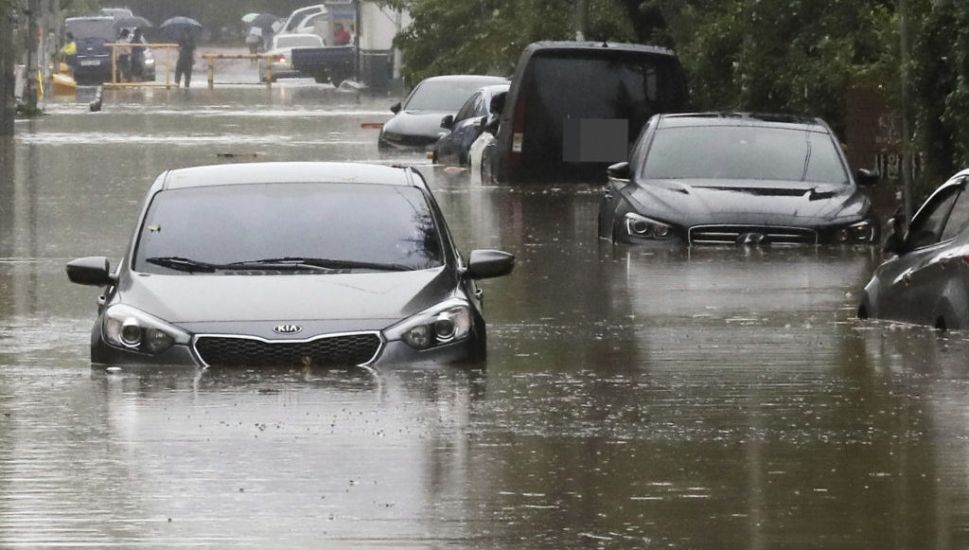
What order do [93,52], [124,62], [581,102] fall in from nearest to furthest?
[581,102], [93,52], [124,62]

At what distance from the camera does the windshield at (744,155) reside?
824 inches

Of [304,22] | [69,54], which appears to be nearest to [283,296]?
[69,54]

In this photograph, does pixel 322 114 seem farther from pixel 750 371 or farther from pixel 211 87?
pixel 750 371

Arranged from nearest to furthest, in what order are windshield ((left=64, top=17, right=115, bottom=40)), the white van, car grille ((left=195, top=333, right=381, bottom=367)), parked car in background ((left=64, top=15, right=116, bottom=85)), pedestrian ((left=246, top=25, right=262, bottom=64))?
car grille ((left=195, top=333, right=381, bottom=367)), parked car in background ((left=64, top=15, right=116, bottom=85)), windshield ((left=64, top=17, right=115, bottom=40)), the white van, pedestrian ((left=246, top=25, right=262, bottom=64))

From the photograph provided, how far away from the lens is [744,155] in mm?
21172

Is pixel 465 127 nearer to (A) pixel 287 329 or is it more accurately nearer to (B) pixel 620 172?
(B) pixel 620 172

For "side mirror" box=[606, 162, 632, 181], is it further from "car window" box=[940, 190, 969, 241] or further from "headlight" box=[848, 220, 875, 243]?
"car window" box=[940, 190, 969, 241]

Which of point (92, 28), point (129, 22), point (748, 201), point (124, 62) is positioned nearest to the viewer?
point (748, 201)

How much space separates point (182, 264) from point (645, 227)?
817 centimetres

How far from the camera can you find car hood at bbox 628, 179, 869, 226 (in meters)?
19.9

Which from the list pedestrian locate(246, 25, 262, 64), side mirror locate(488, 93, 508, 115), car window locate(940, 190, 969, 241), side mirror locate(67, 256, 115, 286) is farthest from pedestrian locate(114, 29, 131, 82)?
side mirror locate(67, 256, 115, 286)

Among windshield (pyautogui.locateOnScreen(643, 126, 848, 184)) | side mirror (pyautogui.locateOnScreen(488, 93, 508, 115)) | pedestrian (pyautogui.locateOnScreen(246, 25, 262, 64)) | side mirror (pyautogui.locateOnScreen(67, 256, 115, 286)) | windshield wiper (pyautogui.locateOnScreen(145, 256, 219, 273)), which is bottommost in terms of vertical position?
pedestrian (pyautogui.locateOnScreen(246, 25, 262, 64))

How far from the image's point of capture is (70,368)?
12.7 metres

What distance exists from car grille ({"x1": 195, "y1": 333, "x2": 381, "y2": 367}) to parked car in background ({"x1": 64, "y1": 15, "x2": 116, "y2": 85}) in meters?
65.3
